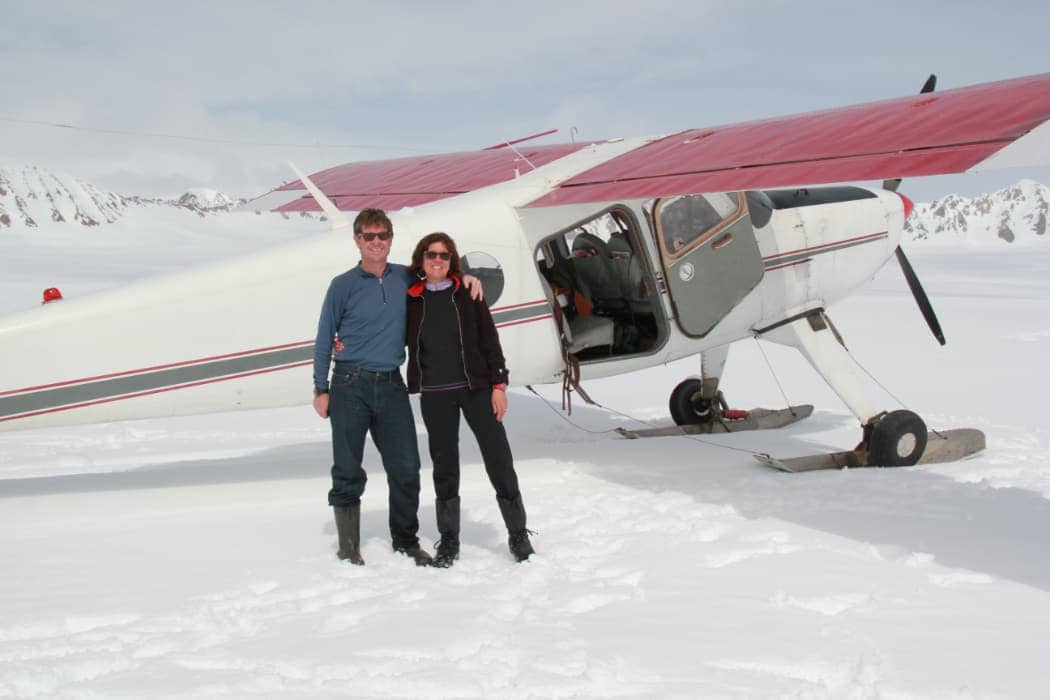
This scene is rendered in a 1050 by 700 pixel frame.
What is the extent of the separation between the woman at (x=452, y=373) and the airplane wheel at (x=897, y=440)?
300 cm

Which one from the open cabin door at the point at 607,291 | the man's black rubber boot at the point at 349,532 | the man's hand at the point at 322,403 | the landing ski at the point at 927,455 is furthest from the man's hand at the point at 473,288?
the landing ski at the point at 927,455

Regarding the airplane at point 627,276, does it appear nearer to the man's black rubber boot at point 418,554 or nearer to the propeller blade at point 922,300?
the propeller blade at point 922,300

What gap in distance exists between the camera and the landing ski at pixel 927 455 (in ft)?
19.2

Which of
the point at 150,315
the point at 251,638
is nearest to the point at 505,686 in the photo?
the point at 251,638

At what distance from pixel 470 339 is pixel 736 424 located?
4.22 m

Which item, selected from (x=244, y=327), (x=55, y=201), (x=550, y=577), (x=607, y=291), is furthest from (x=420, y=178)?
(x=55, y=201)

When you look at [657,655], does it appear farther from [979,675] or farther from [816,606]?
[979,675]

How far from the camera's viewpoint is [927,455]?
6.05 m

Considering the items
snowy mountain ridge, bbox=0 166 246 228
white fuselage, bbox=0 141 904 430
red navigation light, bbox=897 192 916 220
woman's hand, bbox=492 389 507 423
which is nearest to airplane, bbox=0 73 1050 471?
white fuselage, bbox=0 141 904 430

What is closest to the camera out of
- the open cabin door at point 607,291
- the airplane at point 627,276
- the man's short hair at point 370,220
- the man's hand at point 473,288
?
the man's short hair at point 370,220

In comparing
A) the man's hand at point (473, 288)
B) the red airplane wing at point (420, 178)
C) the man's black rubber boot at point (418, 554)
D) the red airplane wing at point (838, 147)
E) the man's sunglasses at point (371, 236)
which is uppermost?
the red airplane wing at point (420, 178)

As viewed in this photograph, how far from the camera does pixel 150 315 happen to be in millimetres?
4816

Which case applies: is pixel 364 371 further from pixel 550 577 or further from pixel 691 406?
pixel 691 406

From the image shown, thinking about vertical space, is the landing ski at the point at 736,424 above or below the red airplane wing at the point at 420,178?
below
